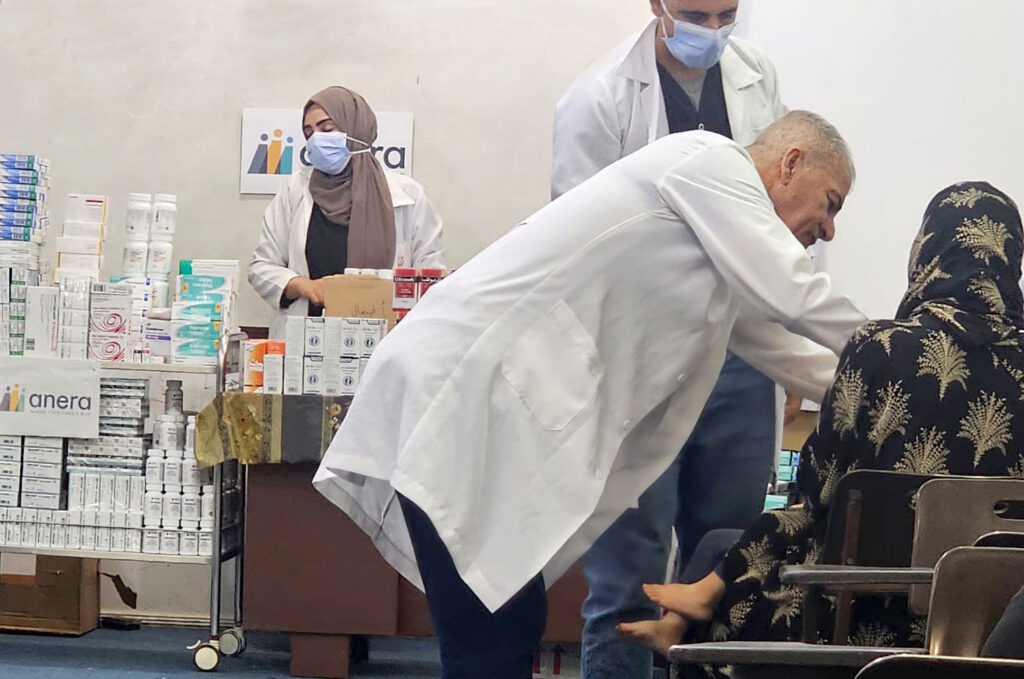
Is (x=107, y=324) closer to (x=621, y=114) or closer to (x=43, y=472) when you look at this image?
(x=43, y=472)

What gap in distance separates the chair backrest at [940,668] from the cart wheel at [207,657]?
358 cm

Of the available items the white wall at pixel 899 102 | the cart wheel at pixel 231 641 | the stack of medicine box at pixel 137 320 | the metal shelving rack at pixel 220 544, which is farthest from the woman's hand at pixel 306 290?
the white wall at pixel 899 102

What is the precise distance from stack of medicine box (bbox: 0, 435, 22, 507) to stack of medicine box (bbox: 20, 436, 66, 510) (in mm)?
18

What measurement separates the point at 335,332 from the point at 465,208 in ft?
5.11

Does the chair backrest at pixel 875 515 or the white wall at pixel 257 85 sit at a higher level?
the white wall at pixel 257 85

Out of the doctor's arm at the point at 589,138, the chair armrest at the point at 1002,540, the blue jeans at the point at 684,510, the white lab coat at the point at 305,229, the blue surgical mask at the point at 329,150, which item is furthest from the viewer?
the white lab coat at the point at 305,229

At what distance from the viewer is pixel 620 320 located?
2051 millimetres

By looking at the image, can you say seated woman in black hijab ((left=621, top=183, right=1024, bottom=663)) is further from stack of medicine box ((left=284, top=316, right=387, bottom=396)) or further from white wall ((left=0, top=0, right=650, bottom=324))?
white wall ((left=0, top=0, right=650, bottom=324))

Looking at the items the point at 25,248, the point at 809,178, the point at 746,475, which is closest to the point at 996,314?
the point at 809,178

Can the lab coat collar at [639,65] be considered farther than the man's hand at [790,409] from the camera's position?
Yes

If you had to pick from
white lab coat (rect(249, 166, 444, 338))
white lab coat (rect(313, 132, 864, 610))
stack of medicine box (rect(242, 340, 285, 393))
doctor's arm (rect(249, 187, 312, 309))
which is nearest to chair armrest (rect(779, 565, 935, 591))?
white lab coat (rect(313, 132, 864, 610))

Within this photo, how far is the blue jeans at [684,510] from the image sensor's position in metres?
2.50

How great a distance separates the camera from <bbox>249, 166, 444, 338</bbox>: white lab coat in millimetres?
5020

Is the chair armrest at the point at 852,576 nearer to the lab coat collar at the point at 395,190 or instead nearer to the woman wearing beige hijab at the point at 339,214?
the woman wearing beige hijab at the point at 339,214
